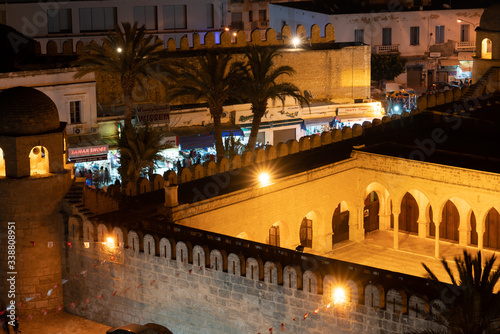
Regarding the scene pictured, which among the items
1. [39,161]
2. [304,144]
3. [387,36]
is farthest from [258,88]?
[387,36]

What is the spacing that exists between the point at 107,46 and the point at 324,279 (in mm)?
20824

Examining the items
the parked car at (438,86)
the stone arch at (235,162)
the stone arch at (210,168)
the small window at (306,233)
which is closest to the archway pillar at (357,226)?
the small window at (306,233)

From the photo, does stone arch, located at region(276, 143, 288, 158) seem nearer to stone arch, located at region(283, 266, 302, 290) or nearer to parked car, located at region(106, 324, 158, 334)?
stone arch, located at region(283, 266, 302, 290)

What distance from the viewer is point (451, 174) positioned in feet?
122

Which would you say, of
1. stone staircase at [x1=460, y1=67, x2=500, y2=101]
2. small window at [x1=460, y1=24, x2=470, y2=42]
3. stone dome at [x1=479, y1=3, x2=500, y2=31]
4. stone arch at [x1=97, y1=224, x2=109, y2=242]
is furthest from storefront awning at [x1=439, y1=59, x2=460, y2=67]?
stone arch at [x1=97, y1=224, x2=109, y2=242]

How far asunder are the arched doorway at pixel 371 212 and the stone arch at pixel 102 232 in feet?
41.2

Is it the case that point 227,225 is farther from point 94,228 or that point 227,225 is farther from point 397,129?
point 397,129

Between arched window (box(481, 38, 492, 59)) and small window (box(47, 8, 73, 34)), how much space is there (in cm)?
2339

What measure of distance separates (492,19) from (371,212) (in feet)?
38.6

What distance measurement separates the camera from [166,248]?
99.1 feet

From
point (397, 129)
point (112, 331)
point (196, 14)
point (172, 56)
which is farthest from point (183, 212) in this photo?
point (196, 14)

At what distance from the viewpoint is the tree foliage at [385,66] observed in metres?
66.0

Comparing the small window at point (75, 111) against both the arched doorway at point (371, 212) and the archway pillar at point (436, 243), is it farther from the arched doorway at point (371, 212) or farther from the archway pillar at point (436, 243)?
the archway pillar at point (436, 243)

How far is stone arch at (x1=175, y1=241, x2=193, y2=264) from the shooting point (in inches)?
1172
